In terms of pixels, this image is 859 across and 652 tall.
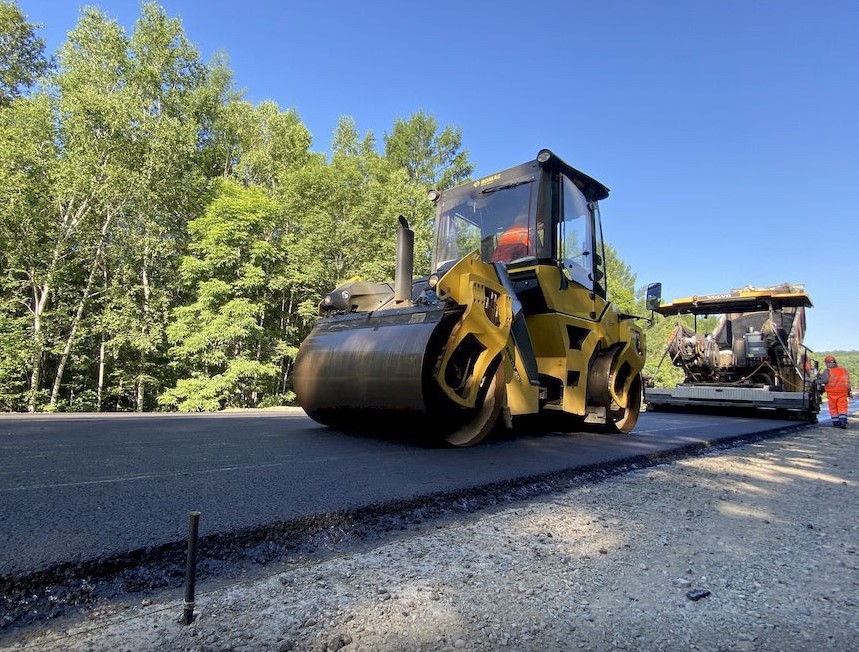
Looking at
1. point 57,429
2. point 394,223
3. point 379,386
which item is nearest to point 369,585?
point 379,386

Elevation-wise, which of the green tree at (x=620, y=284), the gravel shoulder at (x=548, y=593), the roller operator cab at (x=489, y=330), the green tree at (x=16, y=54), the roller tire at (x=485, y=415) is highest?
the green tree at (x=16, y=54)

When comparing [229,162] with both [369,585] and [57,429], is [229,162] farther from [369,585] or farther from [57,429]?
[369,585]

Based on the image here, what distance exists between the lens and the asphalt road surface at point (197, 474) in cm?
186

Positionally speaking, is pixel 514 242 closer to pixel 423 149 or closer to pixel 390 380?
pixel 390 380

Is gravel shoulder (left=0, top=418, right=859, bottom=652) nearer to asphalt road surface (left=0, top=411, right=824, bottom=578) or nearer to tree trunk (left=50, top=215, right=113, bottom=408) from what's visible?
asphalt road surface (left=0, top=411, right=824, bottom=578)

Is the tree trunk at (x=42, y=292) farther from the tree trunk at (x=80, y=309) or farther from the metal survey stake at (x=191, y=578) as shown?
the metal survey stake at (x=191, y=578)

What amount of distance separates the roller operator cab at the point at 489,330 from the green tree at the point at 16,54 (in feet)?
69.1

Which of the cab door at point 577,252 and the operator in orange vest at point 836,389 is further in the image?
the operator in orange vest at point 836,389

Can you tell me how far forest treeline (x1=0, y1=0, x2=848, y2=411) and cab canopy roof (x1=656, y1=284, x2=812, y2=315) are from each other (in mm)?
9964

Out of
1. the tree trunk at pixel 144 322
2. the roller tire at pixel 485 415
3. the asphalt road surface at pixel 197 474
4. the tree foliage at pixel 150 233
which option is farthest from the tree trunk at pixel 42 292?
the roller tire at pixel 485 415

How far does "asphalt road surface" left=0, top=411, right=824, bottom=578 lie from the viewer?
1862 mm

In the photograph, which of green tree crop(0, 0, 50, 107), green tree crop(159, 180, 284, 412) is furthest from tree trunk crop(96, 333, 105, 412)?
green tree crop(0, 0, 50, 107)

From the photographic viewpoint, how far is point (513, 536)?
2.37 m

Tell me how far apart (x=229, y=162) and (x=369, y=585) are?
24.5 metres
